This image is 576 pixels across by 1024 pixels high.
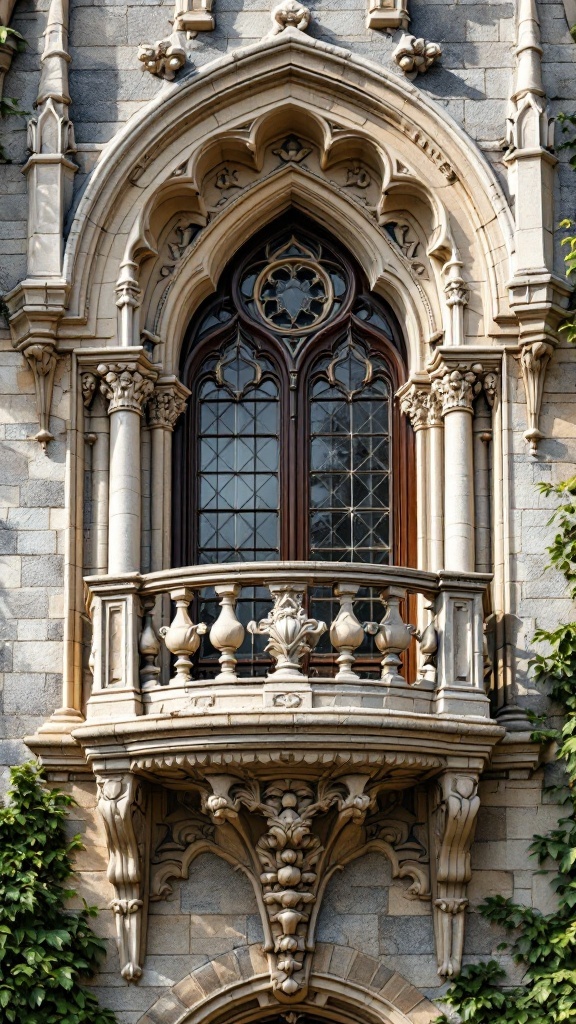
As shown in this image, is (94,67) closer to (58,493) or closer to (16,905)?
(58,493)

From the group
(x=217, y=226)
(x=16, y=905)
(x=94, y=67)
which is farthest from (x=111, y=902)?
(x=94, y=67)

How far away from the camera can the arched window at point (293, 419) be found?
20500 millimetres

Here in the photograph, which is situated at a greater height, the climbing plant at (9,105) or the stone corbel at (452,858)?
the climbing plant at (9,105)

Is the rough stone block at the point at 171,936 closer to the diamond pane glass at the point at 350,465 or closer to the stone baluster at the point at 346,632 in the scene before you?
the stone baluster at the point at 346,632

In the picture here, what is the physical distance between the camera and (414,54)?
20.7m

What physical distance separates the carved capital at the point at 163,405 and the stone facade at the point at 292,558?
0.03 metres

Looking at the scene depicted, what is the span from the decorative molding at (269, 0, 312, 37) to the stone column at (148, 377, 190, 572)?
3.41m

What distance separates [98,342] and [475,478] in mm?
3571

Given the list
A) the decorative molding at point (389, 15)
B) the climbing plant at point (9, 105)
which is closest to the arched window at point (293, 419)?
the decorative molding at point (389, 15)

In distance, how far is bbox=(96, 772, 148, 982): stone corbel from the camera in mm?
18797

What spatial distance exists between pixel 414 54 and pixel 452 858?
727cm

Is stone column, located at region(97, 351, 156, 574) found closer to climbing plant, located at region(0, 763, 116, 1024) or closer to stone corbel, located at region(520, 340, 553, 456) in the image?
climbing plant, located at region(0, 763, 116, 1024)

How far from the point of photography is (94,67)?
2089 cm

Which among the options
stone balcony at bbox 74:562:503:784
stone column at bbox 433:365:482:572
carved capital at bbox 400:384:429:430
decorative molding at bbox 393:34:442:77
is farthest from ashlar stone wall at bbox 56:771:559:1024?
decorative molding at bbox 393:34:442:77
